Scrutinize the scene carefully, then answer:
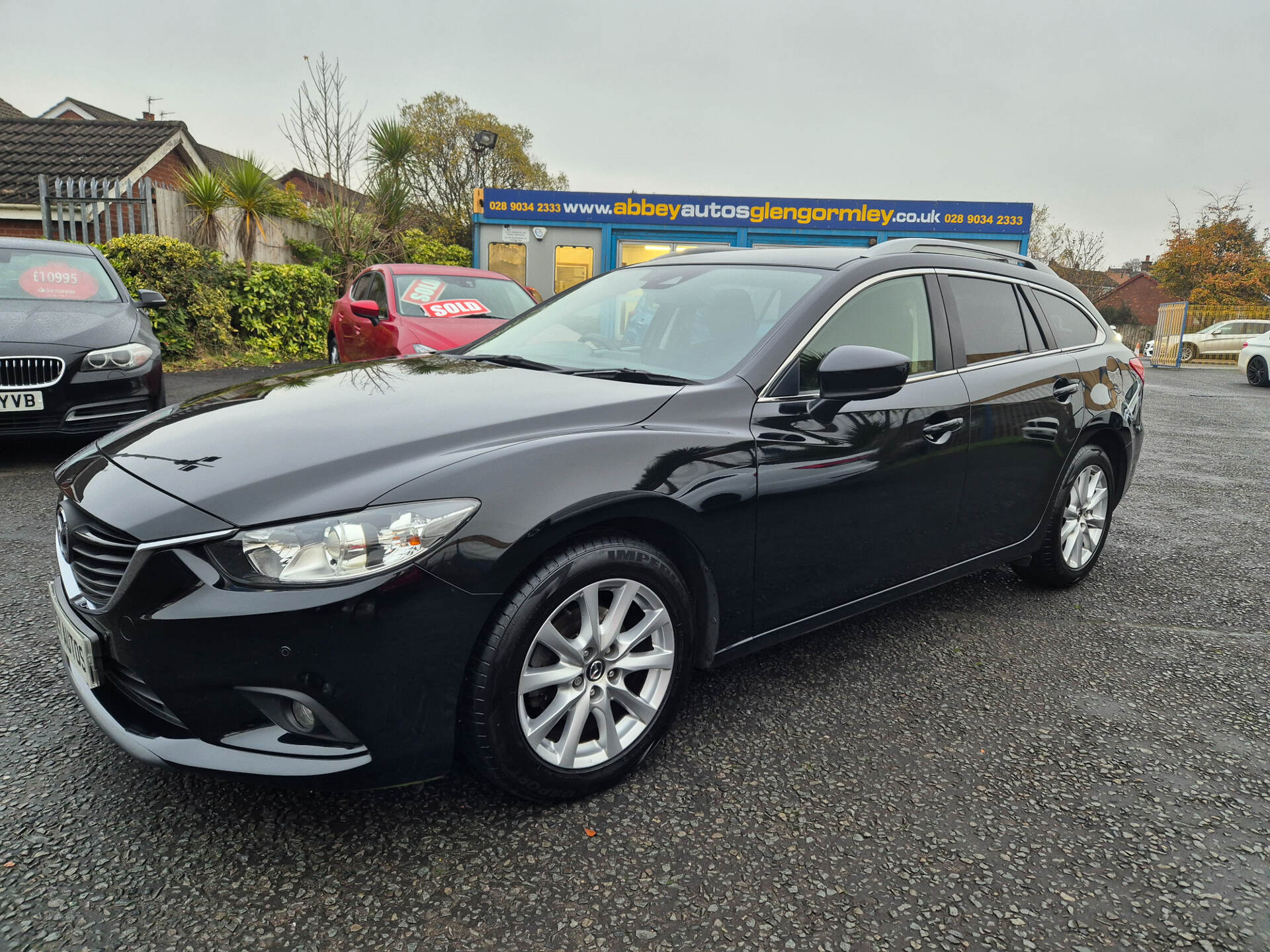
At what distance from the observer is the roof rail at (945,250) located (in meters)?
3.20

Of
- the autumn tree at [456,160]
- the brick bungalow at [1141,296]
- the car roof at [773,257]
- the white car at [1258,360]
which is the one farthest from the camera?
the brick bungalow at [1141,296]

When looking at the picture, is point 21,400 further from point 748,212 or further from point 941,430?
point 748,212

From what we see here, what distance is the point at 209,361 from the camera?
445 inches

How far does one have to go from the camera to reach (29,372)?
5.13 m

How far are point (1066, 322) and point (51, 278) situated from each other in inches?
269

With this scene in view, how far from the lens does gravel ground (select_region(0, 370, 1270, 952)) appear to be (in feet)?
5.90

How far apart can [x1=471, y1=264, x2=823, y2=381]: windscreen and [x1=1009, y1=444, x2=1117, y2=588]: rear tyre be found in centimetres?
182

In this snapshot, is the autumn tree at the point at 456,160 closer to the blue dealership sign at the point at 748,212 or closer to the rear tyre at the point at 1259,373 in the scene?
the blue dealership sign at the point at 748,212

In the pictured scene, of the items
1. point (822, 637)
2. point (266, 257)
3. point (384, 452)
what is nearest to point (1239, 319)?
point (266, 257)

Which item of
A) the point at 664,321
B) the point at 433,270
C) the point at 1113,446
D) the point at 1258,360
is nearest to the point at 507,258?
the point at 433,270

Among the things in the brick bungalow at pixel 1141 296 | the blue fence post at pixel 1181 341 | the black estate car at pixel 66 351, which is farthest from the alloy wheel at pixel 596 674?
the brick bungalow at pixel 1141 296

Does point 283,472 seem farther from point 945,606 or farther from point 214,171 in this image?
point 214,171

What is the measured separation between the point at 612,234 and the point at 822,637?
13.4 m

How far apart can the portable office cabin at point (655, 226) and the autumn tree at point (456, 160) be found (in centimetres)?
1719
